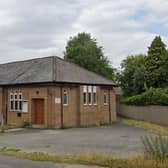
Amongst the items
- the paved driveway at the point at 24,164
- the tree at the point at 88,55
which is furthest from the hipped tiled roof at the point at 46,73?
the tree at the point at 88,55

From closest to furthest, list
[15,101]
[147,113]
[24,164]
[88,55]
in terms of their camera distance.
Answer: [24,164]
[15,101]
[147,113]
[88,55]

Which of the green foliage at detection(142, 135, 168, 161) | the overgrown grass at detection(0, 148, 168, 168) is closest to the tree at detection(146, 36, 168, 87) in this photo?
the overgrown grass at detection(0, 148, 168, 168)

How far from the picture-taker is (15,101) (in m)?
32.1

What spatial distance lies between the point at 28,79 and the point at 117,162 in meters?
20.2

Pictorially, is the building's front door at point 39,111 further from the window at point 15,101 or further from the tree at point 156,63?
the tree at point 156,63

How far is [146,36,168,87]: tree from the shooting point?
4631 centimetres

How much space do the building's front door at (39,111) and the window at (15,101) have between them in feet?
5.84

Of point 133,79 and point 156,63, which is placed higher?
point 156,63

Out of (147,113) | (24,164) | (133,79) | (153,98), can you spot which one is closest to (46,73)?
(153,98)

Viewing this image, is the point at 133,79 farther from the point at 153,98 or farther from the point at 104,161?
the point at 104,161

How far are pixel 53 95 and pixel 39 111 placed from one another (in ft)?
Answer: 6.78

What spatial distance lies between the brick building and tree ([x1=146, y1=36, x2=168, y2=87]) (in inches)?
480

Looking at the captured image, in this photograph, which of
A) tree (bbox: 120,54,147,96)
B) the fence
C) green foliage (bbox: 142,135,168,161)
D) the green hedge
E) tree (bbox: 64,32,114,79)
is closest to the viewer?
green foliage (bbox: 142,135,168,161)

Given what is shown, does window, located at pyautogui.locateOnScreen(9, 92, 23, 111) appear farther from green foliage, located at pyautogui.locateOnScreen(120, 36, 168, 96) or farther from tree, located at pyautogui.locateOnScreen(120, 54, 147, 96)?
tree, located at pyautogui.locateOnScreen(120, 54, 147, 96)
